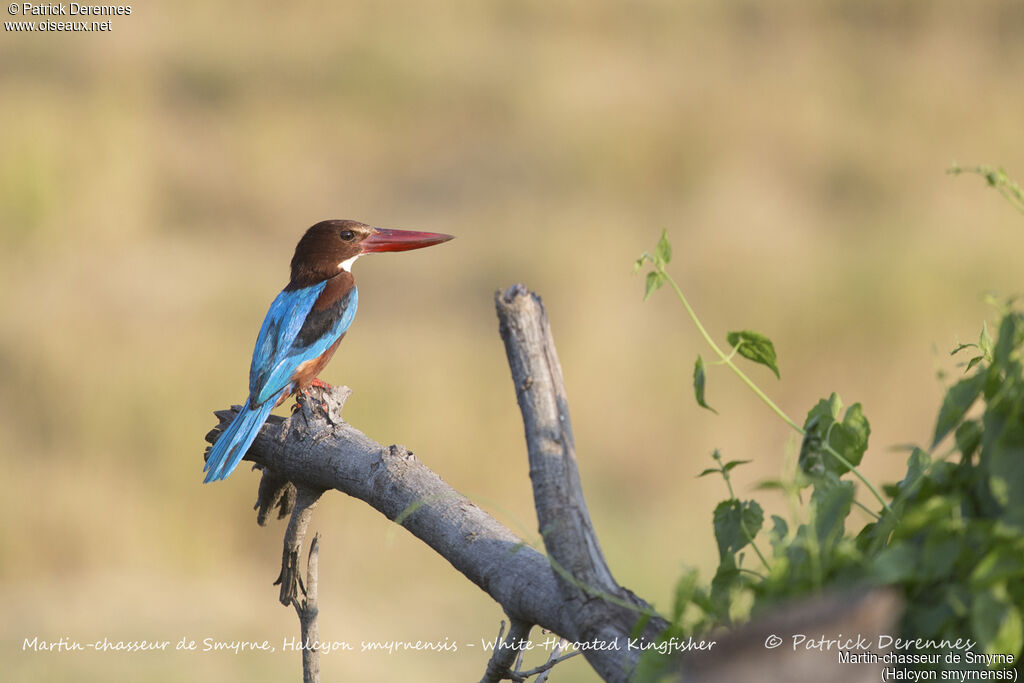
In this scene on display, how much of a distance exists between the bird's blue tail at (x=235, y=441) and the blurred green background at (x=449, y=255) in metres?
3.01

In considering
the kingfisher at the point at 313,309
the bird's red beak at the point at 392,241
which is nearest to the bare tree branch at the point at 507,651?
the kingfisher at the point at 313,309

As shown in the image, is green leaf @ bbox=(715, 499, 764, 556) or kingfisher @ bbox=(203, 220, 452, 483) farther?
kingfisher @ bbox=(203, 220, 452, 483)

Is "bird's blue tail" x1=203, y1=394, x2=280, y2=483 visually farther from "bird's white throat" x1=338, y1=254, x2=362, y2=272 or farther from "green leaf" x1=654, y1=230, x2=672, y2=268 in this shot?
"green leaf" x1=654, y1=230, x2=672, y2=268

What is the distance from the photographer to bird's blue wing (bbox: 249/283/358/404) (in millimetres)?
2139

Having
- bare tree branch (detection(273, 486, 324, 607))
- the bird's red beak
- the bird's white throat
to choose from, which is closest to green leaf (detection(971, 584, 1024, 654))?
bare tree branch (detection(273, 486, 324, 607))

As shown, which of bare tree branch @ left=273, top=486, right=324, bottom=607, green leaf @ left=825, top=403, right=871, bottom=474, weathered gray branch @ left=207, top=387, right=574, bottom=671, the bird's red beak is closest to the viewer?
green leaf @ left=825, top=403, right=871, bottom=474

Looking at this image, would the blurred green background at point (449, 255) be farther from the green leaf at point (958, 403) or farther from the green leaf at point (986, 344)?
the green leaf at point (958, 403)

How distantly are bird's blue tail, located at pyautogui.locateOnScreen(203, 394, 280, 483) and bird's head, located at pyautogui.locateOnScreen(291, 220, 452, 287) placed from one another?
48 cm

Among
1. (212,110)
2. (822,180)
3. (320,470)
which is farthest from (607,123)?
(320,470)

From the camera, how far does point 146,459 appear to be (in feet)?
16.1

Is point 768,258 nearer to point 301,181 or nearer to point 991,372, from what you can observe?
point 301,181

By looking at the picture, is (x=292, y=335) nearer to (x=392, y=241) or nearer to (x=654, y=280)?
(x=392, y=241)

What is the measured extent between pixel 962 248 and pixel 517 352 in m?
7.06

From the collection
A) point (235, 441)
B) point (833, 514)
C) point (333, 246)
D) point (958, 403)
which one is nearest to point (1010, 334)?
point (958, 403)
